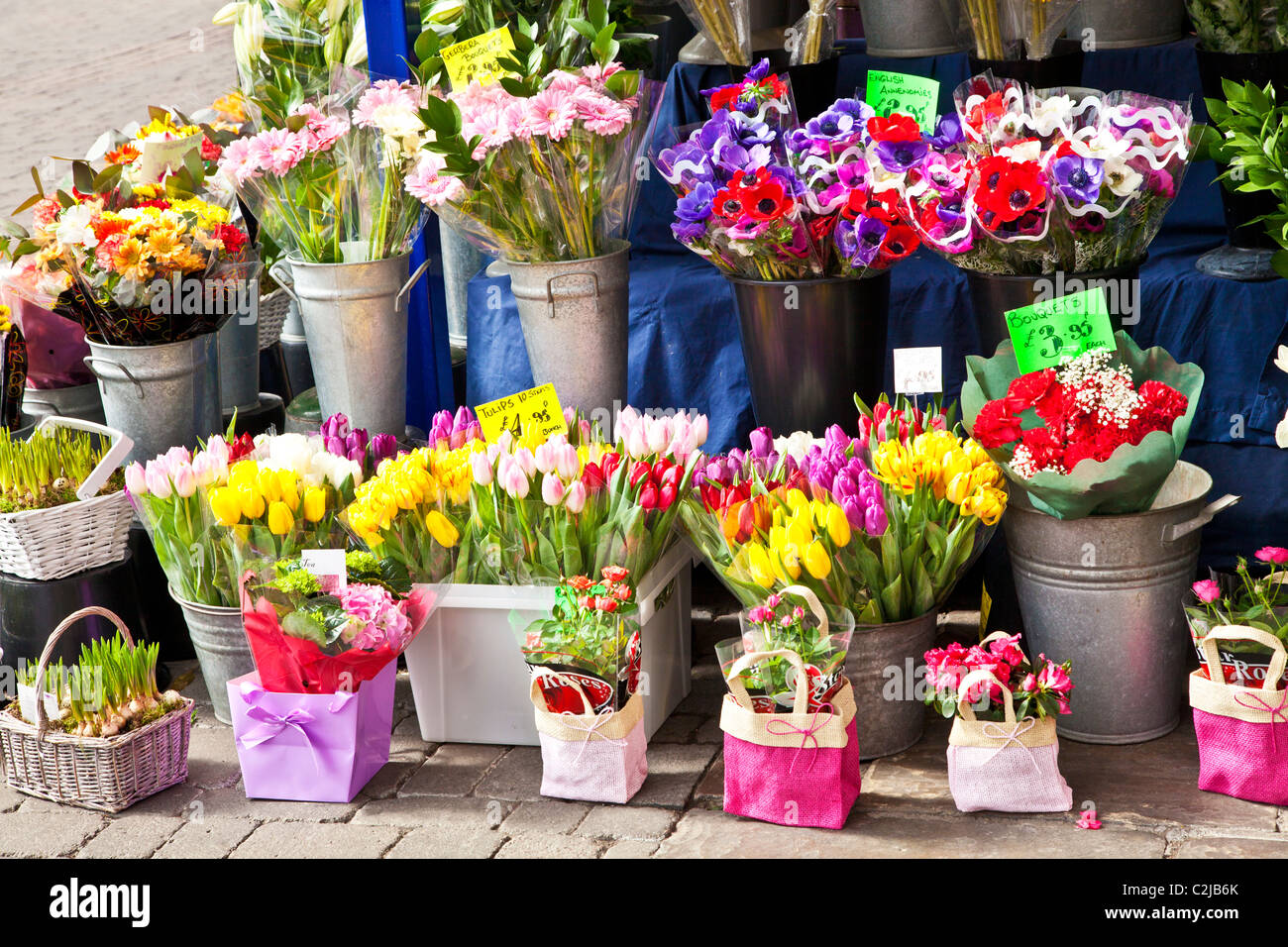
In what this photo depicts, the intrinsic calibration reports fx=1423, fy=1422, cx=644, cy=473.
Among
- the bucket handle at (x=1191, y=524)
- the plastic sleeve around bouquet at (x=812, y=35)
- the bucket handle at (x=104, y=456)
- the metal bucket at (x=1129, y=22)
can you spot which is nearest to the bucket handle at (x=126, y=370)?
the bucket handle at (x=104, y=456)

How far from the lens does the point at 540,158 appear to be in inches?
112

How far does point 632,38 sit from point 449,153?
1.07 m

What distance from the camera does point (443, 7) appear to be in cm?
321

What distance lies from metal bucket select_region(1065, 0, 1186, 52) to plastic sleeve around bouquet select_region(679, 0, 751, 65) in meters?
0.78

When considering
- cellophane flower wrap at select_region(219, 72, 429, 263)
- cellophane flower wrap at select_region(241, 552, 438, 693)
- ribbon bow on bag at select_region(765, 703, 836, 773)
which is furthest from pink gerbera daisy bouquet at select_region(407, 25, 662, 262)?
ribbon bow on bag at select_region(765, 703, 836, 773)

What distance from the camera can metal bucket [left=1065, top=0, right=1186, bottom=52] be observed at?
10.9 feet

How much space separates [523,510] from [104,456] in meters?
1.02

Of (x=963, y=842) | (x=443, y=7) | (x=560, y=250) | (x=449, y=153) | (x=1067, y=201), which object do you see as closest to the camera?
(x=963, y=842)

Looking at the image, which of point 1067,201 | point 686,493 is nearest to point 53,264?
point 686,493

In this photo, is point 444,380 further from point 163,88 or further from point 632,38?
point 163,88

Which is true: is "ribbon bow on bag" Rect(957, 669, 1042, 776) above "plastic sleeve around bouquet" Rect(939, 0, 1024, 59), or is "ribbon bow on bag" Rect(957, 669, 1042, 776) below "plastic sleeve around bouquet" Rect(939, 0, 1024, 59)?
below

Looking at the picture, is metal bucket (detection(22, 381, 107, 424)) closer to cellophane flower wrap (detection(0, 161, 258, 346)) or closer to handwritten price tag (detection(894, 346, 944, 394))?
cellophane flower wrap (detection(0, 161, 258, 346))

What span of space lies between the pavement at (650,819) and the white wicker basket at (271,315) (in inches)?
57.8

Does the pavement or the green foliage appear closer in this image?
the pavement
